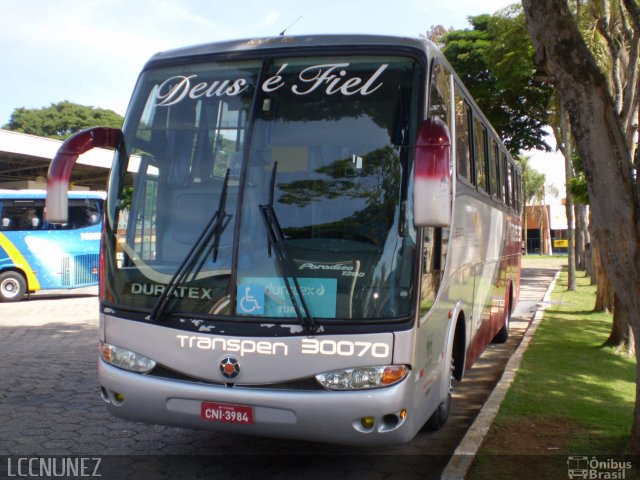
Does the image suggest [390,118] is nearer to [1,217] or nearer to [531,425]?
[531,425]

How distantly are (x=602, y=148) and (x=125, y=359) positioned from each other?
3.57m

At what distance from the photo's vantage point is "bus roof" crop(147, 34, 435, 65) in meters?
4.79

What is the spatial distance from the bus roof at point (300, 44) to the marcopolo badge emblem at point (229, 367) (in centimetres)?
217

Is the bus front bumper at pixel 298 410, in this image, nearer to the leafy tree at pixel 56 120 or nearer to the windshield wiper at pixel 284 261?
the windshield wiper at pixel 284 261

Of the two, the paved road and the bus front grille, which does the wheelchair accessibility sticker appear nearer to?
the paved road

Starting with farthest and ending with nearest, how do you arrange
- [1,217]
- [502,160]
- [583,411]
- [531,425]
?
[1,217] < [502,160] < [583,411] < [531,425]

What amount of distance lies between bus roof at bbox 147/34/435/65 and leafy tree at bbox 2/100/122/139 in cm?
6009

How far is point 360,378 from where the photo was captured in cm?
429

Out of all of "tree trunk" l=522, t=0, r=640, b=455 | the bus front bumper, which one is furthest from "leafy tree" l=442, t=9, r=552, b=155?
the bus front bumper

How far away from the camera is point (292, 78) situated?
480 centimetres

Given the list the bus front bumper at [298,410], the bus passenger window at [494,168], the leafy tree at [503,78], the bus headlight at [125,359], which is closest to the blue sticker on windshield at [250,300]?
the bus front bumper at [298,410]

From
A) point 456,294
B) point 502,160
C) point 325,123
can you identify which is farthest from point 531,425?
→ point 502,160

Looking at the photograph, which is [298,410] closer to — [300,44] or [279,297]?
[279,297]

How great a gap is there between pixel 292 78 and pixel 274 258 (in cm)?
129
